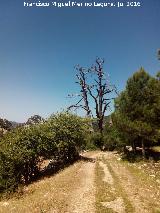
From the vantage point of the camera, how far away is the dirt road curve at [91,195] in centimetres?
→ 2034

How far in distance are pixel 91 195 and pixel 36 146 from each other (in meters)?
13.3

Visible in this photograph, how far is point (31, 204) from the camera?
22.5m

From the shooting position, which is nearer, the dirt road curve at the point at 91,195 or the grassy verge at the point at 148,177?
the dirt road curve at the point at 91,195

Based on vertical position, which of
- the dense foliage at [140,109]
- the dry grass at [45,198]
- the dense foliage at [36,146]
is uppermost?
the dense foliage at [140,109]

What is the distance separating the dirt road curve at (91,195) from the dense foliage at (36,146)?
3.69 m

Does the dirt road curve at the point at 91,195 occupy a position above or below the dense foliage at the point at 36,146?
below

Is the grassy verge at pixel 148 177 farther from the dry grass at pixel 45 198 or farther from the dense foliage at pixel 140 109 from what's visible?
the dry grass at pixel 45 198

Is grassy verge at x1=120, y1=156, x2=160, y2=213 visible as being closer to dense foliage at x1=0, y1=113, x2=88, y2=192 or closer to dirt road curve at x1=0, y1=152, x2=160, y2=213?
dirt road curve at x1=0, y1=152, x2=160, y2=213

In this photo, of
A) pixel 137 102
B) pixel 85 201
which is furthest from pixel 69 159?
pixel 85 201

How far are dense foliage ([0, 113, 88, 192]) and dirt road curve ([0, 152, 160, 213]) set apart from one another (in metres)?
3.69

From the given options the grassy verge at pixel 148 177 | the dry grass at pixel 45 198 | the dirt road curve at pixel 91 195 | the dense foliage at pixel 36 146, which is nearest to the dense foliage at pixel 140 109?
the grassy verge at pixel 148 177

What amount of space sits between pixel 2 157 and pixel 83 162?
10505 mm

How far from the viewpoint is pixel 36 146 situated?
35.0 metres

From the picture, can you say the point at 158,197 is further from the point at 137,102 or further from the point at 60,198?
the point at 137,102
